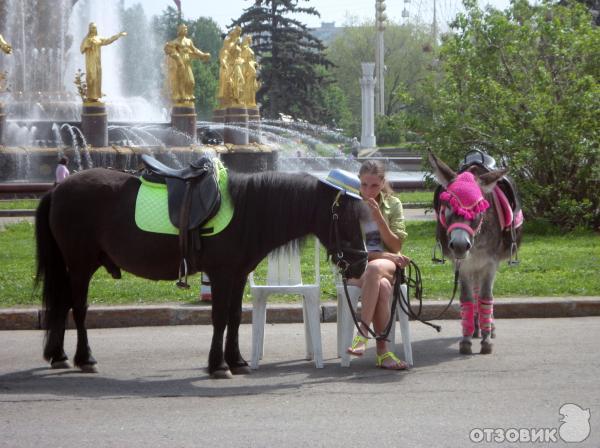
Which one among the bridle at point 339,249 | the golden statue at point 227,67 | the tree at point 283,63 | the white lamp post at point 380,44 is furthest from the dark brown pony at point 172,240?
the tree at point 283,63

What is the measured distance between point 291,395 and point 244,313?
3.47 meters

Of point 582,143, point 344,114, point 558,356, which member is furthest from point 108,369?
point 344,114

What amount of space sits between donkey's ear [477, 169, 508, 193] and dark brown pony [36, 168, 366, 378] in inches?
50.0

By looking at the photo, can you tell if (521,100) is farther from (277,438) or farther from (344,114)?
(344,114)

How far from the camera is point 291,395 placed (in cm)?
724

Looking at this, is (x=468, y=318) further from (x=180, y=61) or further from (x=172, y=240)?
(x=180, y=61)

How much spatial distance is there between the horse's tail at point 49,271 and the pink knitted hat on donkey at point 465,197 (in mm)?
3009

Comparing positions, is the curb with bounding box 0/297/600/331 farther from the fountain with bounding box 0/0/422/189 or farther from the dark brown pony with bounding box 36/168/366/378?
the fountain with bounding box 0/0/422/189

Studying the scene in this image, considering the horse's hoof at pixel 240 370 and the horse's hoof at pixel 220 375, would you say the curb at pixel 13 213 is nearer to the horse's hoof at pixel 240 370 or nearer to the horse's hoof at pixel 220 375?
the horse's hoof at pixel 240 370

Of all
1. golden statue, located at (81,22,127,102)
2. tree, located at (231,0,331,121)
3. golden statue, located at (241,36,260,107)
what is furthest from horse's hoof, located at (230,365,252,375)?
tree, located at (231,0,331,121)

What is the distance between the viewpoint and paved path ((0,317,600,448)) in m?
6.12
